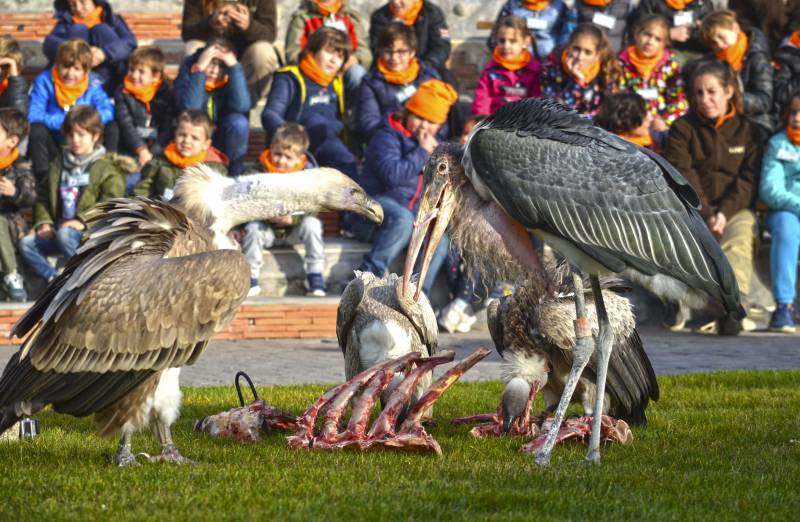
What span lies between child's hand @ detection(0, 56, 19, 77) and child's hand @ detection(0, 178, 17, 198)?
181 cm

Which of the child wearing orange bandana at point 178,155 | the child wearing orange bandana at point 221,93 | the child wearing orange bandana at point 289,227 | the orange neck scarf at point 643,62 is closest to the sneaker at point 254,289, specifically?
the child wearing orange bandana at point 289,227

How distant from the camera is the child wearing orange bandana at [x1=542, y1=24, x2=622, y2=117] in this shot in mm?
13852

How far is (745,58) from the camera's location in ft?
48.4

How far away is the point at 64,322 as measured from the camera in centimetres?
662

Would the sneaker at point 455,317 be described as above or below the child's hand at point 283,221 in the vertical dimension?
below

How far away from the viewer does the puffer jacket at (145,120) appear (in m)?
14.0

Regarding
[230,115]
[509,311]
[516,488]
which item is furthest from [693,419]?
[230,115]

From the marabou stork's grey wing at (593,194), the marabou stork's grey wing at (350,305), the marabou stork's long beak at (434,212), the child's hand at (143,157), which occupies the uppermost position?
the marabou stork's grey wing at (593,194)

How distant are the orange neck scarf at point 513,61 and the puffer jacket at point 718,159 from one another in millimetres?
1877

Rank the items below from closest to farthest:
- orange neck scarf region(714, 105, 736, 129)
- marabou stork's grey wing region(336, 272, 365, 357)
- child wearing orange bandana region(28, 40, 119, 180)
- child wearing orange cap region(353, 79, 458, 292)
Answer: marabou stork's grey wing region(336, 272, 365, 357)
child wearing orange cap region(353, 79, 458, 292)
orange neck scarf region(714, 105, 736, 129)
child wearing orange bandana region(28, 40, 119, 180)

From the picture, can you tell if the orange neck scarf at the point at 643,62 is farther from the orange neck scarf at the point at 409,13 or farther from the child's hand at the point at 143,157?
the child's hand at the point at 143,157

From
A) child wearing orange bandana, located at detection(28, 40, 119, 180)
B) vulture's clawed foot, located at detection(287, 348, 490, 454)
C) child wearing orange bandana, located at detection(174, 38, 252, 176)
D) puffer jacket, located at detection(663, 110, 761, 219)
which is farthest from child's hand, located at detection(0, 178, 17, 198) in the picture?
vulture's clawed foot, located at detection(287, 348, 490, 454)

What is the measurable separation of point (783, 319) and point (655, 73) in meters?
3.04

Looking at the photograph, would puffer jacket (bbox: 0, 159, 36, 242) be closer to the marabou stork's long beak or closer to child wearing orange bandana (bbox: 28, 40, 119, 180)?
child wearing orange bandana (bbox: 28, 40, 119, 180)
